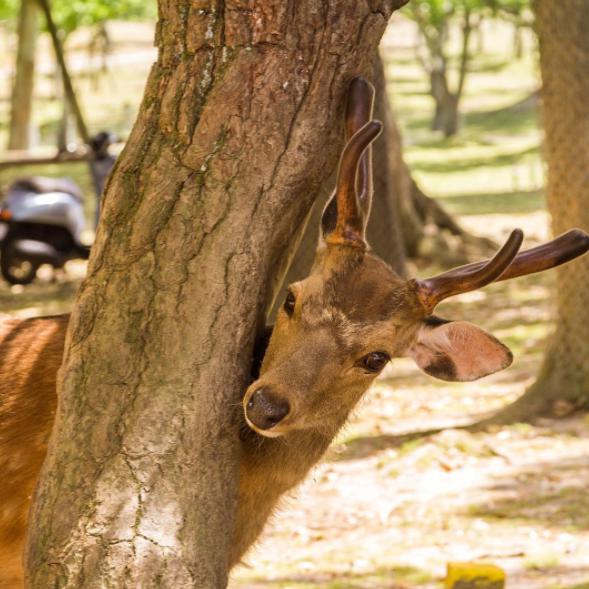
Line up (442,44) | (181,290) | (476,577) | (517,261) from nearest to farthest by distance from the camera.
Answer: (181,290) → (517,261) → (476,577) → (442,44)

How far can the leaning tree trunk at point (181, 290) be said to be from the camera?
135 inches

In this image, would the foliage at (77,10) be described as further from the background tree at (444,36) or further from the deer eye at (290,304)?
the deer eye at (290,304)

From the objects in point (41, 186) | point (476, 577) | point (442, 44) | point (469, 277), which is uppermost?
point (469, 277)

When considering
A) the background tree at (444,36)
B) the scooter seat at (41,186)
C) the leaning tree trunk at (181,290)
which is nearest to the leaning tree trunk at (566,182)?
the leaning tree trunk at (181,290)

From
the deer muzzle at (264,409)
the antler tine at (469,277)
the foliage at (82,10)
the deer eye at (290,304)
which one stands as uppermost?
the antler tine at (469,277)

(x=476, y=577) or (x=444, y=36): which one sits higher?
(x=476, y=577)

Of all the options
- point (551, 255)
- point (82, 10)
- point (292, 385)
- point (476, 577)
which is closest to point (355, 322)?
point (292, 385)

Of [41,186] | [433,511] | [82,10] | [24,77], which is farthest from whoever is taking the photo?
[82,10]

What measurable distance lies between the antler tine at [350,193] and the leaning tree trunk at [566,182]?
142 inches

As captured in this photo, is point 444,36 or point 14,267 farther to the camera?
point 444,36

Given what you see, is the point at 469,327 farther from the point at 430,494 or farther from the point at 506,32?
the point at 506,32

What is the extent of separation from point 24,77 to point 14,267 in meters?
11.4

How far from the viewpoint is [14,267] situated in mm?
12156

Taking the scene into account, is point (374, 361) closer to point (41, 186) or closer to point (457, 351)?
point (457, 351)
